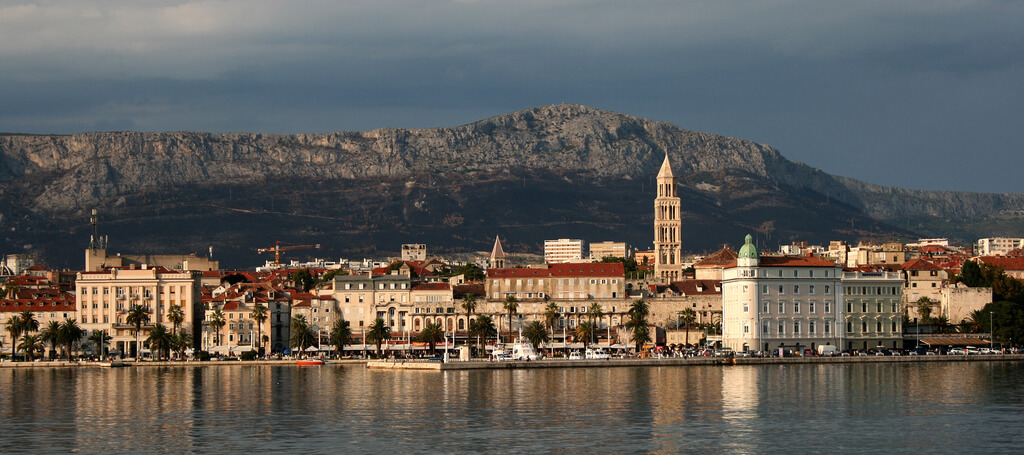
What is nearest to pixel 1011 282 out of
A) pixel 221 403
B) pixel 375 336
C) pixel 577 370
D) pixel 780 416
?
pixel 577 370

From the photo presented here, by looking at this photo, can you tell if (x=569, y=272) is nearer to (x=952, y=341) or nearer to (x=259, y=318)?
(x=259, y=318)

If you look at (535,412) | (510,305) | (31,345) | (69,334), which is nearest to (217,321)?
(69,334)

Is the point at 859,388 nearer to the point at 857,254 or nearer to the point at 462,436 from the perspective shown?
the point at 462,436

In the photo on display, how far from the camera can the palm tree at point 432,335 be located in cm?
13838

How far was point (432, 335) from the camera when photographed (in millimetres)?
138375

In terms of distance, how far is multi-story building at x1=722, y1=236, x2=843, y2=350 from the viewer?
127 meters

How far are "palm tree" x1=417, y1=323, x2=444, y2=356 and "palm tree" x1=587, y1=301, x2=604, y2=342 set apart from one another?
15279 mm

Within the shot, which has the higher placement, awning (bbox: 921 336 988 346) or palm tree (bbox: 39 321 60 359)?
palm tree (bbox: 39 321 60 359)

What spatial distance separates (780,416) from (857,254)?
120168 millimetres

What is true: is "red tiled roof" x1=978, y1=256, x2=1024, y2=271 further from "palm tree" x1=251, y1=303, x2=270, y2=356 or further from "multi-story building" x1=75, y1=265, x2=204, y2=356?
"multi-story building" x1=75, y1=265, x2=204, y2=356

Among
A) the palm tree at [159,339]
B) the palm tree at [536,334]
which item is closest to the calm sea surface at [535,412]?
the palm tree at [536,334]

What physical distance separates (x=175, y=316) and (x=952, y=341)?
248 ft

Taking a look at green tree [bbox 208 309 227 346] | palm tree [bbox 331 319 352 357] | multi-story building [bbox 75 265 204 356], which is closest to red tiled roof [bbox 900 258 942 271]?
palm tree [bbox 331 319 352 357]

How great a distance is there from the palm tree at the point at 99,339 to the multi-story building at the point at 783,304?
204ft
